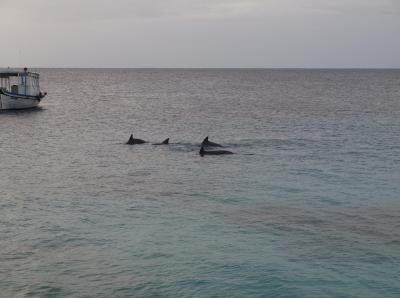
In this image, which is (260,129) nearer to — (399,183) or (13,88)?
(399,183)

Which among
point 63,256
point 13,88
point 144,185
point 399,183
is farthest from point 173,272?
point 13,88

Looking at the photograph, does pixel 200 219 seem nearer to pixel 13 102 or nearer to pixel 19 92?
pixel 13 102

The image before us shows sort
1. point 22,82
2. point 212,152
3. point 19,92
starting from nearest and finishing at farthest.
Answer: point 212,152 → point 22,82 → point 19,92

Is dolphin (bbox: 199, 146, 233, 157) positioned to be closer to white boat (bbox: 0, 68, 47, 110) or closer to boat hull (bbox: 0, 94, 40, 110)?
white boat (bbox: 0, 68, 47, 110)

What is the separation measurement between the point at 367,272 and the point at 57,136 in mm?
39882

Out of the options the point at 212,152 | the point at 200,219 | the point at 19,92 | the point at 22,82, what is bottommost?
the point at 200,219

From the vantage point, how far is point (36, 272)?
1655cm

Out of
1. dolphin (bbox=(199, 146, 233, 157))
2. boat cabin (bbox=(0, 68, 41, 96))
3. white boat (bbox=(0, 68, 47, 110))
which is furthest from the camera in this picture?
boat cabin (bbox=(0, 68, 41, 96))

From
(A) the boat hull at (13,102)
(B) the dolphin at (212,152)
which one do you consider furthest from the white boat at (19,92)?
(B) the dolphin at (212,152)

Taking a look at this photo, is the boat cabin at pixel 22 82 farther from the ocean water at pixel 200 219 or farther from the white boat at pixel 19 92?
the ocean water at pixel 200 219

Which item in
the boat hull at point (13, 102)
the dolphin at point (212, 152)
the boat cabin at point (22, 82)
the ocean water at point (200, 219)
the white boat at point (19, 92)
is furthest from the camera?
the boat hull at point (13, 102)

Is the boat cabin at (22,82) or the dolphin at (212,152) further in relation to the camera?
the boat cabin at (22,82)

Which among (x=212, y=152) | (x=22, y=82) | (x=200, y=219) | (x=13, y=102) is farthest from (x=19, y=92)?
(x=200, y=219)

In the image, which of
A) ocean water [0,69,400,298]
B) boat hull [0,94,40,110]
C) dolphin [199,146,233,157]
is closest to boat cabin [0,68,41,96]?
boat hull [0,94,40,110]
